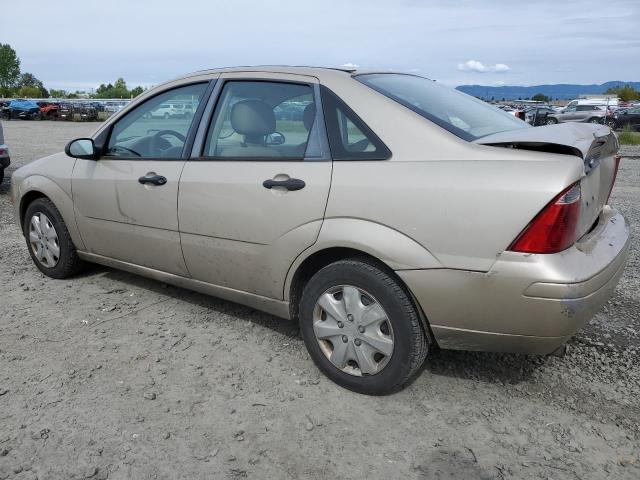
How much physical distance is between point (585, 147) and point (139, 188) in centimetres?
266

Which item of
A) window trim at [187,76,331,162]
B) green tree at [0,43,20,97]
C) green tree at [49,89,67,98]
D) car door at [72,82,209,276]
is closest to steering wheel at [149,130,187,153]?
car door at [72,82,209,276]

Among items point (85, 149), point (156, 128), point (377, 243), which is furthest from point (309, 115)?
point (85, 149)

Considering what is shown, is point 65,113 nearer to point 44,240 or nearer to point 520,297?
point 44,240

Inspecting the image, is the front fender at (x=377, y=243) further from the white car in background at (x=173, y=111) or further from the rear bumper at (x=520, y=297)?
the white car in background at (x=173, y=111)

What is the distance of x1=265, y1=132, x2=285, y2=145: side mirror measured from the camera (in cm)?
317

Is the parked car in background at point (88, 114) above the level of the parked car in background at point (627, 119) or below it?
above

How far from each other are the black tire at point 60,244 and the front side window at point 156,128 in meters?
0.82

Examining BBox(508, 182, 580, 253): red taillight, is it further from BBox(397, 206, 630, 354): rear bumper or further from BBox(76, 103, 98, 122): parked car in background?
BBox(76, 103, 98, 122): parked car in background

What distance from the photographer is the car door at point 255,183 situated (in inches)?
117

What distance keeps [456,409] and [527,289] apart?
2.63 ft

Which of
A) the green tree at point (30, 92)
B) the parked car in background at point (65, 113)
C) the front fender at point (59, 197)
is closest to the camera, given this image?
the front fender at point (59, 197)

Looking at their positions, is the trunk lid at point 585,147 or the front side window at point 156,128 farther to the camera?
the front side window at point 156,128

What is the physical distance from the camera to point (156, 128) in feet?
12.7

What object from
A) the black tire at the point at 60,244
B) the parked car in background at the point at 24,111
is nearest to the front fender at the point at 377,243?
the black tire at the point at 60,244
